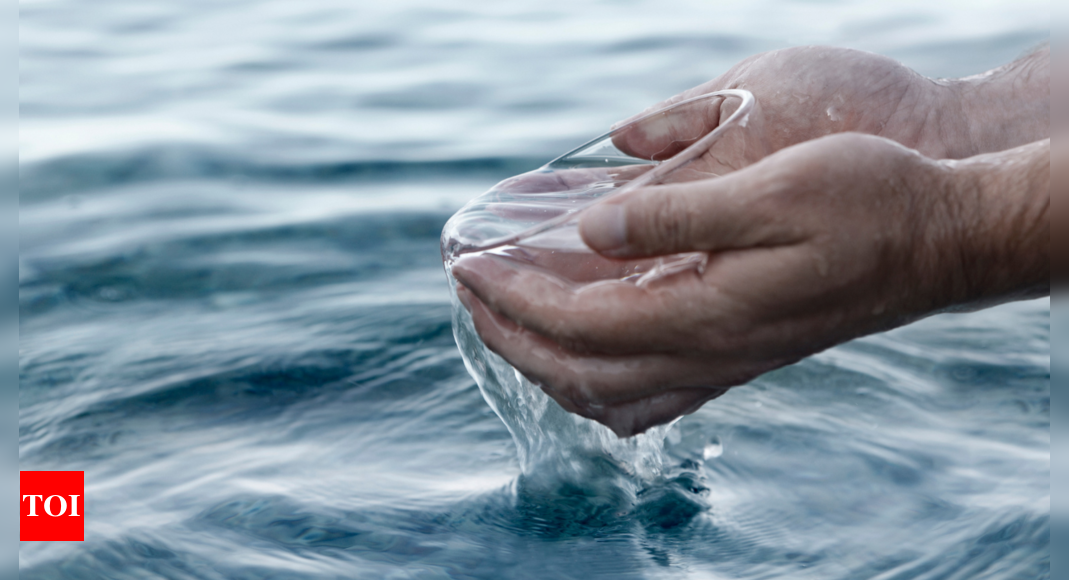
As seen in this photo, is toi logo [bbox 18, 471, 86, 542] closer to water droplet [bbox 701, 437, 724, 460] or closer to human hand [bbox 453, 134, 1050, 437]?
human hand [bbox 453, 134, 1050, 437]

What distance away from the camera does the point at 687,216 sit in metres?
1.56

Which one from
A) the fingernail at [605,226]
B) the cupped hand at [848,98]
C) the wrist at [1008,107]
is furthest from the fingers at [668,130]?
the wrist at [1008,107]

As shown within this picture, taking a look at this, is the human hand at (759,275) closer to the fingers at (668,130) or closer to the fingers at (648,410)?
the fingers at (648,410)

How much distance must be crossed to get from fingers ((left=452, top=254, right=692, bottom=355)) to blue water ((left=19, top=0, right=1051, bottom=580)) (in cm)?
68

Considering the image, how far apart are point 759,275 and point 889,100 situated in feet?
4.90

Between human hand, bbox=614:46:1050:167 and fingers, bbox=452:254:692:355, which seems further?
human hand, bbox=614:46:1050:167

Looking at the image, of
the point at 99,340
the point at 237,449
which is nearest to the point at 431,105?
the point at 99,340

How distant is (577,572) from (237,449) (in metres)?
1.04

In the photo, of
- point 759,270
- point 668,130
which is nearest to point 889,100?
point 668,130

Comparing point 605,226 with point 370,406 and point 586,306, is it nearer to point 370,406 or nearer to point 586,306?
point 586,306

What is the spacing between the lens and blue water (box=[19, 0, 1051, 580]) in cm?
221

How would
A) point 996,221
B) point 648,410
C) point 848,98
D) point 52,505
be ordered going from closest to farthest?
point 996,221
point 648,410
point 52,505
point 848,98

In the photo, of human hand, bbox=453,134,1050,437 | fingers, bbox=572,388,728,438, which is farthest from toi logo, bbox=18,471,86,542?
fingers, bbox=572,388,728,438

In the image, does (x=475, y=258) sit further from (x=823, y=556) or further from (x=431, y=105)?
(x=431, y=105)
